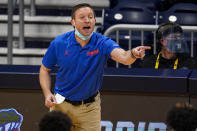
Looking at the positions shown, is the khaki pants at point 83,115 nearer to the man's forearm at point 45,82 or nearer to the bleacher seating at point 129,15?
the man's forearm at point 45,82

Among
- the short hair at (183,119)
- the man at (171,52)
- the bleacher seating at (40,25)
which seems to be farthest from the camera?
the bleacher seating at (40,25)

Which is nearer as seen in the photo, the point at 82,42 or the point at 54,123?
the point at 54,123

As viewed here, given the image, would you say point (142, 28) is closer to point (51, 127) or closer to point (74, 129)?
point (74, 129)

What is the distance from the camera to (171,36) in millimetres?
5312

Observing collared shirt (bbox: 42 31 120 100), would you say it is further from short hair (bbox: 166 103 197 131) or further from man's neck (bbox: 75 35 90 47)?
short hair (bbox: 166 103 197 131)

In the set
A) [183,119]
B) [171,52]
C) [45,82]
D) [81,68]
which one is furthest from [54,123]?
[171,52]

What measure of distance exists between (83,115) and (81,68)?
395mm

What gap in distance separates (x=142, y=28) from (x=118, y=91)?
1.84 metres

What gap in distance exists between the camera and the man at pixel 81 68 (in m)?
4.16

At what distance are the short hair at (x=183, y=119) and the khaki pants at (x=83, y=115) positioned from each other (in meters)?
1.85

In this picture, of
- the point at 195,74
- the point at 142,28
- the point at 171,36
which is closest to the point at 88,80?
the point at 195,74

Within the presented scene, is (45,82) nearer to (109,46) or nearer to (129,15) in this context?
(109,46)

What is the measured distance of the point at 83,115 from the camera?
4.23 metres

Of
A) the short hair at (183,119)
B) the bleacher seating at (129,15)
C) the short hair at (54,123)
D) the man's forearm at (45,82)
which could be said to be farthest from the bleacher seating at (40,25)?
the short hair at (183,119)
